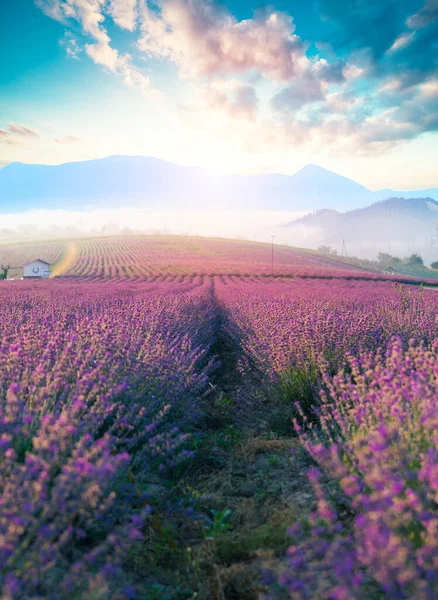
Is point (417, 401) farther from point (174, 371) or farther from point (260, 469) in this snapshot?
point (174, 371)

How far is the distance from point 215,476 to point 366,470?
141 cm

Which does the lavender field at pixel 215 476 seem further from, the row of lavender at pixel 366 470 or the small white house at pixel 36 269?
the small white house at pixel 36 269

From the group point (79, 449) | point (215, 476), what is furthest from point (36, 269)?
point (79, 449)

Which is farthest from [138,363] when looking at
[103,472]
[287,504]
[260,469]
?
[103,472]

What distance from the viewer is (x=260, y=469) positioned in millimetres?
2865

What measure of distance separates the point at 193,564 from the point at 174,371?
160 cm

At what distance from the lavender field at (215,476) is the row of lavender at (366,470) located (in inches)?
0.5

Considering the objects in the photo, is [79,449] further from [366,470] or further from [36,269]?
[36,269]

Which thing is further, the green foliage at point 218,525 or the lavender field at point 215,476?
the green foliage at point 218,525

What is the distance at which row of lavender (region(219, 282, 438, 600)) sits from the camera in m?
1.13

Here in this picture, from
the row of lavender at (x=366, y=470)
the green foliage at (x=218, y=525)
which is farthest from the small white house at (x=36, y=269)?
the green foliage at (x=218, y=525)

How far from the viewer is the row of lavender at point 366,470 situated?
1.13 meters

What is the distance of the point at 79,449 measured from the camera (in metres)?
1.70

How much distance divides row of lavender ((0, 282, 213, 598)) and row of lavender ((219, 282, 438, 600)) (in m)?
0.67
